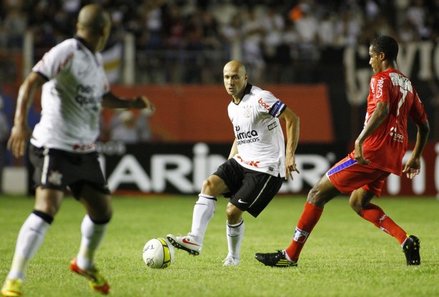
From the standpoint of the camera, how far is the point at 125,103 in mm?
7621

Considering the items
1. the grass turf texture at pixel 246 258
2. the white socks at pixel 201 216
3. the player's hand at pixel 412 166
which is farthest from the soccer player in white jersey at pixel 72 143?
the player's hand at pixel 412 166

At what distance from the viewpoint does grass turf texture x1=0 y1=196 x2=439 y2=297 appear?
7742mm

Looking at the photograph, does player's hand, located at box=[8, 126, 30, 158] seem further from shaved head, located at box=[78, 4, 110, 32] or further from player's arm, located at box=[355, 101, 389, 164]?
player's arm, located at box=[355, 101, 389, 164]

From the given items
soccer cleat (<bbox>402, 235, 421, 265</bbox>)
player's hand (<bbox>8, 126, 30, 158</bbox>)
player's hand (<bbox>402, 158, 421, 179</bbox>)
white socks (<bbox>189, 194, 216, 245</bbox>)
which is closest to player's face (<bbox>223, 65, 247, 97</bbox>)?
white socks (<bbox>189, 194, 216, 245</bbox>)

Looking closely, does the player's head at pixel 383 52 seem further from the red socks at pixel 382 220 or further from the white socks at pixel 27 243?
the white socks at pixel 27 243

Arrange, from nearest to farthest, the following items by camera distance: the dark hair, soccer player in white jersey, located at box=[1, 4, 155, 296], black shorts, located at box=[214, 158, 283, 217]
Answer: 1. soccer player in white jersey, located at box=[1, 4, 155, 296]
2. the dark hair
3. black shorts, located at box=[214, 158, 283, 217]

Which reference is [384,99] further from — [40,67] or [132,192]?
[132,192]

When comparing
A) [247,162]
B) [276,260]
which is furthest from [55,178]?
[276,260]

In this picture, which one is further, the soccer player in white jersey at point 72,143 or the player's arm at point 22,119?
the soccer player in white jersey at point 72,143

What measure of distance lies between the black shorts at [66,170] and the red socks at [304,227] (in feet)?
8.79

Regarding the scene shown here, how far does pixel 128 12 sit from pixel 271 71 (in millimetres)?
4074

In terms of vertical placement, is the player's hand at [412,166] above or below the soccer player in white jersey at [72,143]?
below

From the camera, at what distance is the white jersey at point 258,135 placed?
945 cm

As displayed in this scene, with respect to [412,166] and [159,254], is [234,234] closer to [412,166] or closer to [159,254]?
[159,254]
